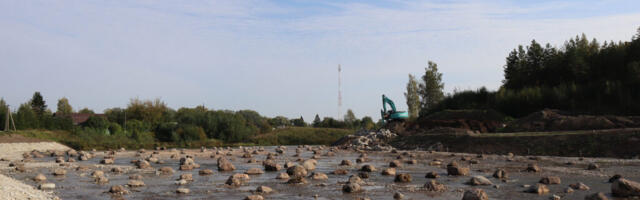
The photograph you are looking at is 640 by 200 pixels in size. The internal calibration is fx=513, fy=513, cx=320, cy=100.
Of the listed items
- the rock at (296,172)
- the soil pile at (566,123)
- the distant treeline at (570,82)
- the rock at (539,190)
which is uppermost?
the distant treeline at (570,82)

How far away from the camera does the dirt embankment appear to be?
25688 mm

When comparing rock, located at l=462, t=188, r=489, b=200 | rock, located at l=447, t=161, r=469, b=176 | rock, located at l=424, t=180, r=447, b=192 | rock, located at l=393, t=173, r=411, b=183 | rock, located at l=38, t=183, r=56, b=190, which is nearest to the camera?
rock, located at l=462, t=188, r=489, b=200

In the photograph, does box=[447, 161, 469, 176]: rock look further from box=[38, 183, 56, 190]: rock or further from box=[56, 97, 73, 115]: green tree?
box=[56, 97, 73, 115]: green tree

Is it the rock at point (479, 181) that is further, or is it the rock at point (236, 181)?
the rock at point (236, 181)

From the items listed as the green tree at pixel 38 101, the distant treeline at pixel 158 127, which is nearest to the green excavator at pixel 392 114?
the distant treeline at pixel 158 127

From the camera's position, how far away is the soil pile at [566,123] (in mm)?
34209

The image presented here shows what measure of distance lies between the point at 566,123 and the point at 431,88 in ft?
119

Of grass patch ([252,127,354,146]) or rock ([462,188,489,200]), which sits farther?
grass patch ([252,127,354,146])

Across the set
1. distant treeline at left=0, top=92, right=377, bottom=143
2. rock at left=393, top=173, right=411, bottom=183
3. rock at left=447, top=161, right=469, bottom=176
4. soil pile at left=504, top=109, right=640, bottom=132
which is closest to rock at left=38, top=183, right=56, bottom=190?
rock at left=393, top=173, right=411, bottom=183

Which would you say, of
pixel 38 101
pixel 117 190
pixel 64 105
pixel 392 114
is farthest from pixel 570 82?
pixel 64 105

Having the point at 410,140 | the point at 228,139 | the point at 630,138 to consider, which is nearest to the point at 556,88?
the point at 410,140

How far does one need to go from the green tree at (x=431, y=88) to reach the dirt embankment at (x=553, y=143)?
35916mm

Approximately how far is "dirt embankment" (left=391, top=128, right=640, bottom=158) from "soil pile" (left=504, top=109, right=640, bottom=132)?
229 inches

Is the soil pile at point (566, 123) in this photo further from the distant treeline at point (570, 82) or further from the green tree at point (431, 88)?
the green tree at point (431, 88)
